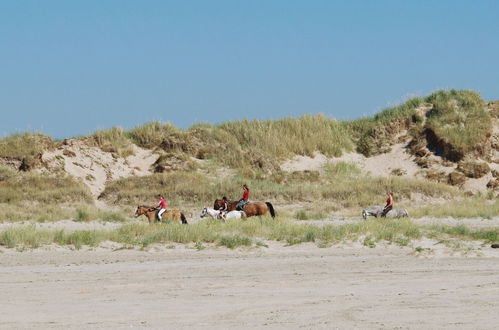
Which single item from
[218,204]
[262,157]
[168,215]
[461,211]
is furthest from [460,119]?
[168,215]

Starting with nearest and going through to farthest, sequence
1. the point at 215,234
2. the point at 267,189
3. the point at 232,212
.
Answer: the point at 215,234 < the point at 232,212 < the point at 267,189

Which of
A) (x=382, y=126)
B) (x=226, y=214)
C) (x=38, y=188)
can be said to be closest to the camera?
(x=226, y=214)

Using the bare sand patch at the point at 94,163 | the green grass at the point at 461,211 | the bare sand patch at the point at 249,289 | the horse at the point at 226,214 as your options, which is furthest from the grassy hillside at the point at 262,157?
the bare sand patch at the point at 249,289

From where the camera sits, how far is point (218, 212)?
24.9m

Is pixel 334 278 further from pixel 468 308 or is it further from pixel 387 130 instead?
pixel 387 130

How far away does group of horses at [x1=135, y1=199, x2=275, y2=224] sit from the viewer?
2348 cm

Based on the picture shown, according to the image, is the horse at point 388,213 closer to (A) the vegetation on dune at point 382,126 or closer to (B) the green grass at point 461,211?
(B) the green grass at point 461,211

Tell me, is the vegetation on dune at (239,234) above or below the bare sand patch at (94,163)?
below

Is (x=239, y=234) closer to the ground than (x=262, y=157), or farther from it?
closer to the ground

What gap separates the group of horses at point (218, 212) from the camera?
23.5 metres

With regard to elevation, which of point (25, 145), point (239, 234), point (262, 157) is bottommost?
point (239, 234)

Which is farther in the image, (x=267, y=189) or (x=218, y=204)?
(x=267, y=189)

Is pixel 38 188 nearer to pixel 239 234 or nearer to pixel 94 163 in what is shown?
pixel 94 163

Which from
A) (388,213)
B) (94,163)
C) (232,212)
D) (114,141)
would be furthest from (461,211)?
(114,141)
